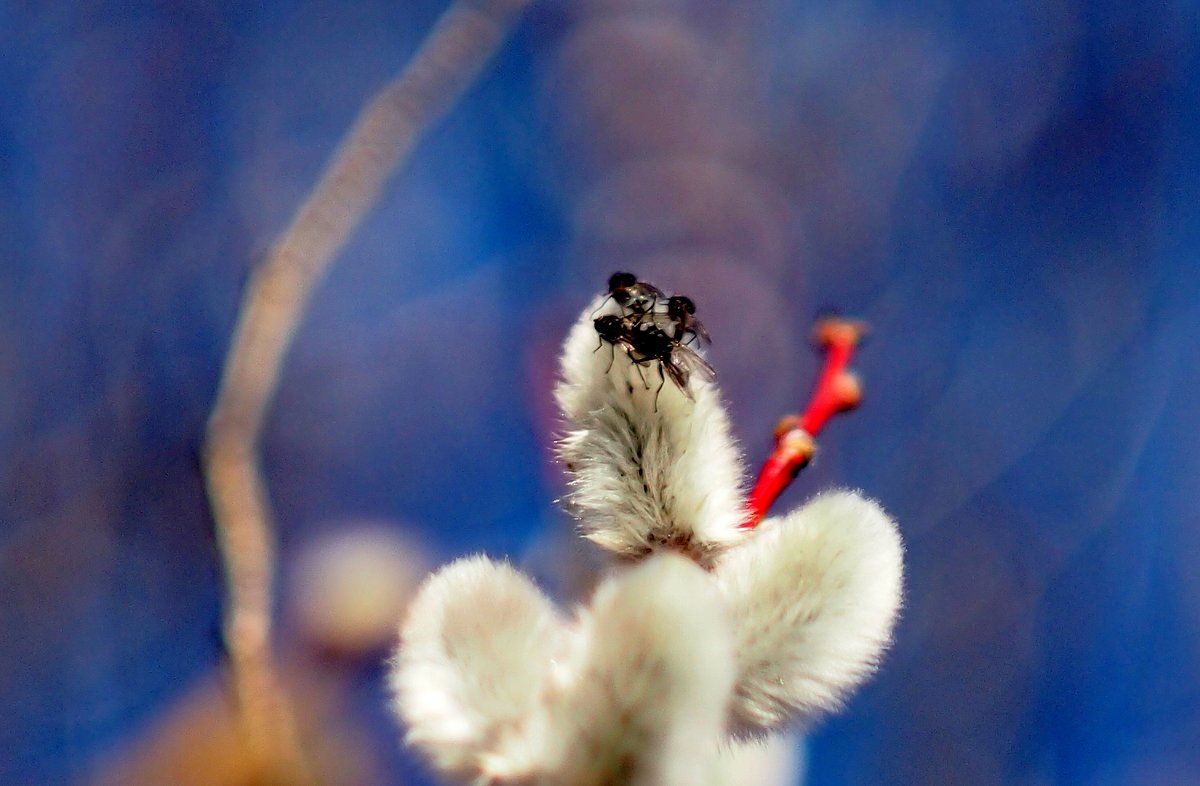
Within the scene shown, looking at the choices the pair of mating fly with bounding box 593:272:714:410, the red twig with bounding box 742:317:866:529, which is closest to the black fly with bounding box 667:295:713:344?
the pair of mating fly with bounding box 593:272:714:410

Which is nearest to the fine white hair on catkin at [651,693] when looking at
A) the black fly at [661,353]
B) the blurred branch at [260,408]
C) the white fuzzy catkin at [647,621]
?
the white fuzzy catkin at [647,621]

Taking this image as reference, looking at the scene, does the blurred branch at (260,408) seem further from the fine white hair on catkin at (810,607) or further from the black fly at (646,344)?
the fine white hair on catkin at (810,607)

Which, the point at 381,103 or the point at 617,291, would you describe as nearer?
the point at 617,291

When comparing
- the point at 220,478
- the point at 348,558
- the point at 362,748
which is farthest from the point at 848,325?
the point at 348,558

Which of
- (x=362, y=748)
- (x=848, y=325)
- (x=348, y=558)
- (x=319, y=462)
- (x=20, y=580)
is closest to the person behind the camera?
(x=848, y=325)

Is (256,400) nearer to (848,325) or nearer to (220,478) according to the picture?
(220,478)

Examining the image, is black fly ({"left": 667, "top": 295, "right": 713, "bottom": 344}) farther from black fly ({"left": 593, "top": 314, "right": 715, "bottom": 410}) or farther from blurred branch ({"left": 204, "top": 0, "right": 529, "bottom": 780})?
blurred branch ({"left": 204, "top": 0, "right": 529, "bottom": 780})
